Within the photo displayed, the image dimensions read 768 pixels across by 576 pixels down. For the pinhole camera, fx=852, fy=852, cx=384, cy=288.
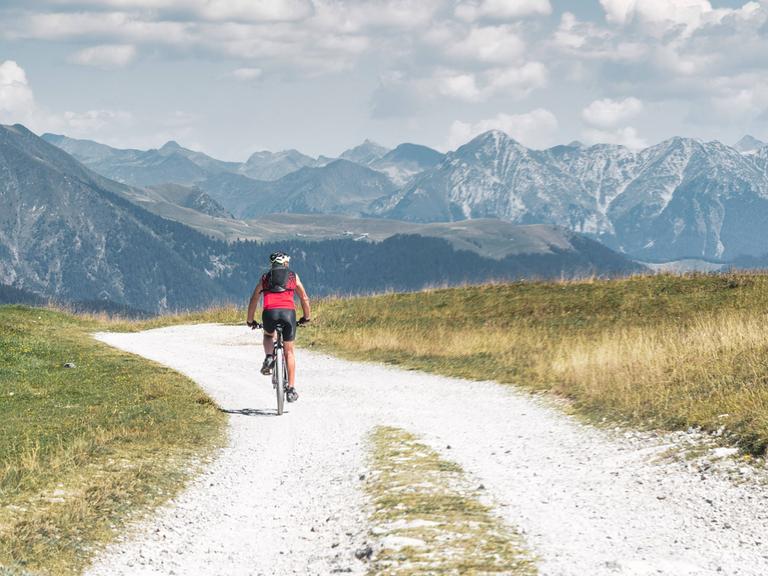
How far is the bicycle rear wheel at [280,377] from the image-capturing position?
20.2 metres

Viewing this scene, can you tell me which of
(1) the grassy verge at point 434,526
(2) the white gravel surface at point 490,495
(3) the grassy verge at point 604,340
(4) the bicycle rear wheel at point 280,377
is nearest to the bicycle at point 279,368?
(4) the bicycle rear wheel at point 280,377

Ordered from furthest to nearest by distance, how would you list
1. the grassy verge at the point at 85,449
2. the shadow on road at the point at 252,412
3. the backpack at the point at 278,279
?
1. the shadow on road at the point at 252,412
2. the backpack at the point at 278,279
3. the grassy verge at the point at 85,449

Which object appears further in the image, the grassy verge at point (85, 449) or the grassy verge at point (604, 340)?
the grassy verge at point (604, 340)

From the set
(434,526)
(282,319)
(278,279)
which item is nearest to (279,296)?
(278,279)

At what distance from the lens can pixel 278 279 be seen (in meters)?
19.8

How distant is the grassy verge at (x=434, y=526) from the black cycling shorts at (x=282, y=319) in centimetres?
668

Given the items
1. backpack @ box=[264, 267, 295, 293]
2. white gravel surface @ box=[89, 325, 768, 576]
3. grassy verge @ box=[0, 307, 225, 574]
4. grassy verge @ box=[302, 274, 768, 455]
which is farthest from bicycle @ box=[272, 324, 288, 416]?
grassy verge @ box=[302, 274, 768, 455]

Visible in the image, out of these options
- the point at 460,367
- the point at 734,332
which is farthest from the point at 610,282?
the point at 734,332

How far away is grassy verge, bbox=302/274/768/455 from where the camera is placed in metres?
16.9

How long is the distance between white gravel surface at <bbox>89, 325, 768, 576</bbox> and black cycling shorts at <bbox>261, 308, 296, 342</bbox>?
2.00 meters

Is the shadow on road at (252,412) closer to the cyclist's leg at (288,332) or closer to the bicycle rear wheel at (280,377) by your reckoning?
the bicycle rear wheel at (280,377)

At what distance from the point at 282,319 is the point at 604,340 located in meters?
12.3

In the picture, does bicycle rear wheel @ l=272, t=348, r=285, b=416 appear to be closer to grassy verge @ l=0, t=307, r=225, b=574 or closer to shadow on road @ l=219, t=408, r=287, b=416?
shadow on road @ l=219, t=408, r=287, b=416

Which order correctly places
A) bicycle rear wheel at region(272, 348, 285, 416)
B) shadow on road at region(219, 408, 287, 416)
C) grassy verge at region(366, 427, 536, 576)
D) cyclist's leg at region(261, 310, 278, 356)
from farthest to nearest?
1. shadow on road at region(219, 408, 287, 416)
2. bicycle rear wheel at region(272, 348, 285, 416)
3. cyclist's leg at region(261, 310, 278, 356)
4. grassy verge at region(366, 427, 536, 576)
